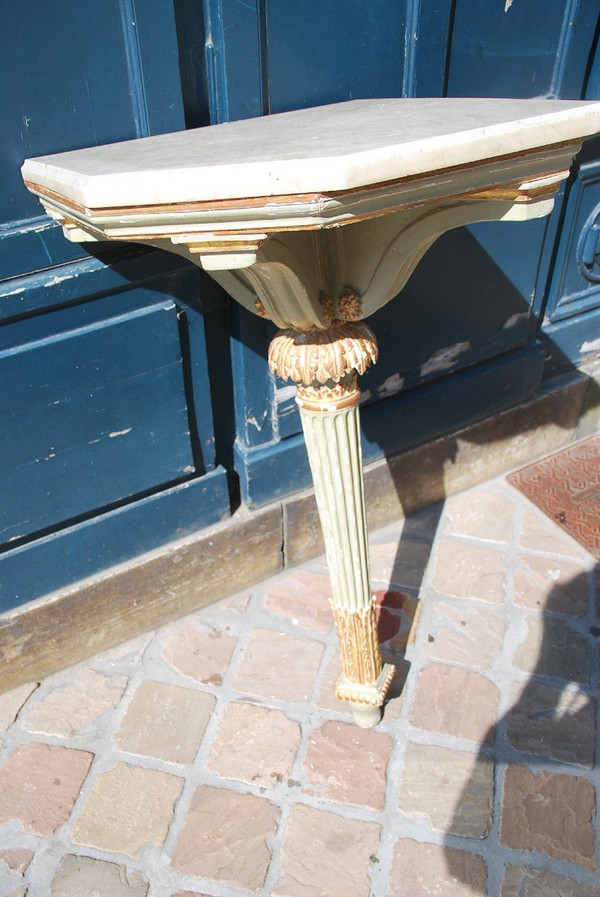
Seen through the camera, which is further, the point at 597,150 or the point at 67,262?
the point at 597,150

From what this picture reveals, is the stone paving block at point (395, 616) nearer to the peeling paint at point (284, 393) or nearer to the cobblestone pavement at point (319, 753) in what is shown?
the cobblestone pavement at point (319, 753)

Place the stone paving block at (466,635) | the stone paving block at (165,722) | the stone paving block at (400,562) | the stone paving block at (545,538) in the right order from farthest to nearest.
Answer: the stone paving block at (545,538), the stone paving block at (400,562), the stone paving block at (466,635), the stone paving block at (165,722)

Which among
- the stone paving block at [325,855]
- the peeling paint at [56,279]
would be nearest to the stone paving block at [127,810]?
the stone paving block at [325,855]

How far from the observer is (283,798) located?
2281 mm

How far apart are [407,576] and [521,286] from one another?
1.19 metres

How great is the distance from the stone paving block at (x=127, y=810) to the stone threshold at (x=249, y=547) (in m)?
0.47

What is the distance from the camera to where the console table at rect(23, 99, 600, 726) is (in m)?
1.32

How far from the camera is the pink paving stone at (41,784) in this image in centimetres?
224

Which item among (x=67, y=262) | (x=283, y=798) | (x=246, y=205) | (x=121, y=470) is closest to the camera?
(x=246, y=205)

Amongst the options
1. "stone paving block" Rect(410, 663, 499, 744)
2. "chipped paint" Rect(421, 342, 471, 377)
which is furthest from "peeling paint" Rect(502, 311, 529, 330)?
"stone paving block" Rect(410, 663, 499, 744)

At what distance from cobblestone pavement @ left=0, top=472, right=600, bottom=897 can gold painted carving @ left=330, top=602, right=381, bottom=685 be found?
237 mm

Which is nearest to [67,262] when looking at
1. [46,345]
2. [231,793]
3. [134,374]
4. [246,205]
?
[46,345]

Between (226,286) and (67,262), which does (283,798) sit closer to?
(226,286)

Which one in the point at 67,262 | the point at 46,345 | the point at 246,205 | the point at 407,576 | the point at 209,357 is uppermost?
the point at 246,205
